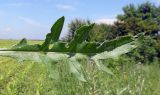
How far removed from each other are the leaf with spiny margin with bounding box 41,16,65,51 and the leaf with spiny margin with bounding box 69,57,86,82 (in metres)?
0.04

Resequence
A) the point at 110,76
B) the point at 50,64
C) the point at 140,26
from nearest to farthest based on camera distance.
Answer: the point at 50,64 < the point at 110,76 < the point at 140,26

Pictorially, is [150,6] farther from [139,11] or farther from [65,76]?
[65,76]

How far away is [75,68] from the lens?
2.11 ft

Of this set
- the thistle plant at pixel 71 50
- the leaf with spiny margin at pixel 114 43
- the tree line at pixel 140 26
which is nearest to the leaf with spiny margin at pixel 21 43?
the thistle plant at pixel 71 50

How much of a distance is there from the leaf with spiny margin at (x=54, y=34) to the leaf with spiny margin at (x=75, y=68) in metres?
0.04

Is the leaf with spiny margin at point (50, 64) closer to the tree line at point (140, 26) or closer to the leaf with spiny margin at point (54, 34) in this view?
the leaf with spiny margin at point (54, 34)

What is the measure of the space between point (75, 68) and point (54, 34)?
0.21 feet

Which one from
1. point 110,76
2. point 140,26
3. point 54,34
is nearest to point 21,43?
point 54,34

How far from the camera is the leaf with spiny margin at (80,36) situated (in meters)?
0.62

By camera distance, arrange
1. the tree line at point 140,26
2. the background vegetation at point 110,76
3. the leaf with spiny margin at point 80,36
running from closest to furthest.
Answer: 1. the leaf with spiny margin at point 80,36
2. the background vegetation at point 110,76
3. the tree line at point 140,26

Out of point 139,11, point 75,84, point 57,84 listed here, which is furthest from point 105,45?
point 139,11

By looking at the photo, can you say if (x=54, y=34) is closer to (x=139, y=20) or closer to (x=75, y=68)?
(x=75, y=68)

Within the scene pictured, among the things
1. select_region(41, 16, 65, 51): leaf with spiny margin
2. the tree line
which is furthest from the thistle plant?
the tree line

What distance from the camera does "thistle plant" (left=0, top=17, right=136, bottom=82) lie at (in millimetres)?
632
